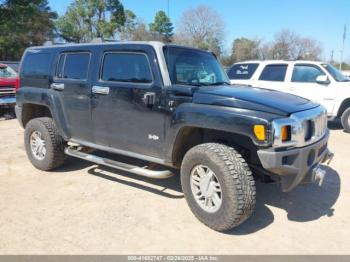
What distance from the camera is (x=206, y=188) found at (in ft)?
12.1

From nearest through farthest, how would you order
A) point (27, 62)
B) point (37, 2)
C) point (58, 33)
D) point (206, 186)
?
point (206, 186)
point (27, 62)
point (37, 2)
point (58, 33)

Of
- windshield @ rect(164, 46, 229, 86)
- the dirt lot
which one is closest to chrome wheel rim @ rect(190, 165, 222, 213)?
the dirt lot

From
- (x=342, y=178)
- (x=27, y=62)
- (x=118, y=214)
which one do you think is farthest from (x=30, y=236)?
(x=342, y=178)

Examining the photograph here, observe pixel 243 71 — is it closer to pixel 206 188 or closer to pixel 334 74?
pixel 334 74

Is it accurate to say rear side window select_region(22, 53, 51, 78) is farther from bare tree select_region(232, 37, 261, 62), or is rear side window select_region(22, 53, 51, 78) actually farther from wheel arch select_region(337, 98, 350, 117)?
bare tree select_region(232, 37, 261, 62)

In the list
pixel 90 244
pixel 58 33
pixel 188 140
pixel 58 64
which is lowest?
pixel 90 244

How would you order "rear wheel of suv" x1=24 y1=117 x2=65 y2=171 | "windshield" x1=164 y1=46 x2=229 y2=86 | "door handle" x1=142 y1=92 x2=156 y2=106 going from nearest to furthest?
"door handle" x1=142 y1=92 x2=156 y2=106 → "windshield" x1=164 y1=46 x2=229 y2=86 → "rear wheel of suv" x1=24 y1=117 x2=65 y2=171

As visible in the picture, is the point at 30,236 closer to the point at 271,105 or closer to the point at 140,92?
A: the point at 140,92

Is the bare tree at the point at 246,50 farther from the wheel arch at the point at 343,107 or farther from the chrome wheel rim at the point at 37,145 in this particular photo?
the chrome wheel rim at the point at 37,145

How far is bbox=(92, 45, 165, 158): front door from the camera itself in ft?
13.3

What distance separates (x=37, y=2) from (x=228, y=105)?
2785cm

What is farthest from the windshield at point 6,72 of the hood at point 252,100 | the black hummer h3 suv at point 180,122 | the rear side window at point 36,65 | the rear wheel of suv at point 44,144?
the hood at point 252,100

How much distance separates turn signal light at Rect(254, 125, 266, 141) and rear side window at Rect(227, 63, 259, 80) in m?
6.90

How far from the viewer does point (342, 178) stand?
17.2 feet
